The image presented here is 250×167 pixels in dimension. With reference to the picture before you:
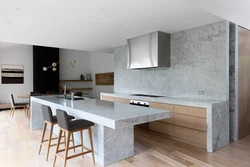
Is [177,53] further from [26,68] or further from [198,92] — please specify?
[26,68]

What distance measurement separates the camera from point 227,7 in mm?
1766

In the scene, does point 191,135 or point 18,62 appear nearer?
point 191,135

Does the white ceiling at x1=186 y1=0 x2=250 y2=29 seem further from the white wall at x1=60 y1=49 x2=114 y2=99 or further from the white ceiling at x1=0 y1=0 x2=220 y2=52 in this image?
the white wall at x1=60 y1=49 x2=114 y2=99

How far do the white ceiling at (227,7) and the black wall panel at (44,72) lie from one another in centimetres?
775

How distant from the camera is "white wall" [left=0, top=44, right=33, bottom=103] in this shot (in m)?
7.57

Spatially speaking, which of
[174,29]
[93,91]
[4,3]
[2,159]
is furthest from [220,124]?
[93,91]

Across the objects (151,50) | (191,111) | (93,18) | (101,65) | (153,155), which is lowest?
(153,155)

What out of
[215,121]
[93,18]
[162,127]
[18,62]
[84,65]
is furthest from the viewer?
[84,65]

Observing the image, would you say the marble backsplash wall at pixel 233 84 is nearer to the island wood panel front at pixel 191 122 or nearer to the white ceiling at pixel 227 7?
the island wood panel front at pixel 191 122

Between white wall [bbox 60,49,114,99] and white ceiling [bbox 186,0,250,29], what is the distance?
6546mm

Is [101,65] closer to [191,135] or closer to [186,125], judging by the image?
[186,125]

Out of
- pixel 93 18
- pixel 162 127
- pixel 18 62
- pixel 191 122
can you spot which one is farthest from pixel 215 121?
pixel 18 62

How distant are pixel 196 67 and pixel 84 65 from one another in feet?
23.5

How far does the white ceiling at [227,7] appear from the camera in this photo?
5.53 feet
